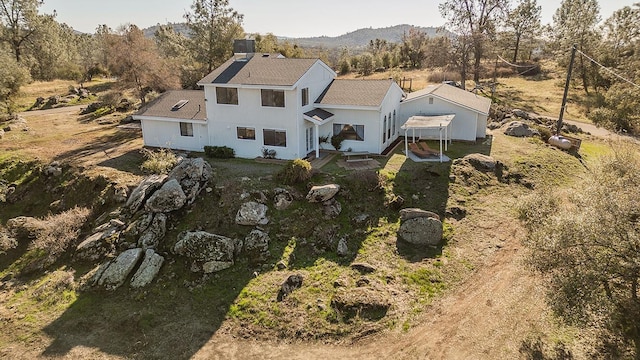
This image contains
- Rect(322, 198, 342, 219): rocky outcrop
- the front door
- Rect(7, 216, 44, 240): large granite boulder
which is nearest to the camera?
Rect(322, 198, 342, 219): rocky outcrop

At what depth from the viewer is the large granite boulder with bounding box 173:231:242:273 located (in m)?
20.0

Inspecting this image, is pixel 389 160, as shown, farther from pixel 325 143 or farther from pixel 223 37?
pixel 223 37

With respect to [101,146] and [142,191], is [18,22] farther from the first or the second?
[142,191]

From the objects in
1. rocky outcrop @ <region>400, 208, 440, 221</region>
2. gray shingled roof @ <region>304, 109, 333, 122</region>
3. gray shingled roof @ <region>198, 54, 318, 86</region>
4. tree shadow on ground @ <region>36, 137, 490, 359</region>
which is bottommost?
tree shadow on ground @ <region>36, 137, 490, 359</region>

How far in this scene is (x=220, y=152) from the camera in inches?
1156

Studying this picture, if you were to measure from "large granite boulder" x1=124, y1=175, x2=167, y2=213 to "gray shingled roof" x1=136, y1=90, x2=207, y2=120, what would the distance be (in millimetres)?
7276

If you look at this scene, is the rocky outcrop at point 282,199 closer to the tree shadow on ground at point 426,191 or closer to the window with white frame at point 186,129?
the tree shadow on ground at point 426,191

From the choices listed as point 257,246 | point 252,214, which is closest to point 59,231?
point 252,214

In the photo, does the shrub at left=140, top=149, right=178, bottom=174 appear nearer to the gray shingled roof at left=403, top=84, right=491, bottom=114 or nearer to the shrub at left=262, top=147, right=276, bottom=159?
the shrub at left=262, top=147, right=276, bottom=159

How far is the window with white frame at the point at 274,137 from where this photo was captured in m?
28.5

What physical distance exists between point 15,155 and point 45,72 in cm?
4632

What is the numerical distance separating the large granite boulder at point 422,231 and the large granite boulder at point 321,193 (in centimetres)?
432

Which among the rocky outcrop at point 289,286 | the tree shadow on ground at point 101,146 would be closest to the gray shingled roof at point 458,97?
the rocky outcrop at point 289,286

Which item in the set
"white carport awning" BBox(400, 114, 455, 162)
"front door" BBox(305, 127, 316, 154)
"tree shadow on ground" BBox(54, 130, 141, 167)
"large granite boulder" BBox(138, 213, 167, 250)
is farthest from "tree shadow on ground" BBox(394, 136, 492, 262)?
"tree shadow on ground" BBox(54, 130, 141, 167)
